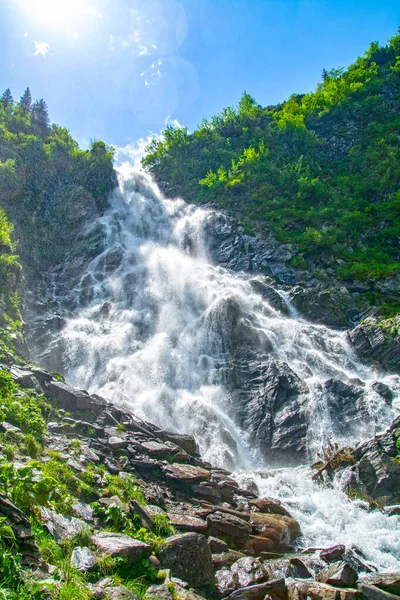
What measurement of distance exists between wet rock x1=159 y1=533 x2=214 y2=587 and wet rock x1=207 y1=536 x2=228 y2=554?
1222 mm

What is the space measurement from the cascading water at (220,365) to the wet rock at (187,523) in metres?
3.55

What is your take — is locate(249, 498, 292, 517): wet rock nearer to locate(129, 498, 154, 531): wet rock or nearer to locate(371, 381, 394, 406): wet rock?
locate(129, 498, 154, 531): wet rock

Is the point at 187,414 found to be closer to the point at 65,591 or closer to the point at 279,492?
the point at 279,492

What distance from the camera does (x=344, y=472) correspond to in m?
13.2

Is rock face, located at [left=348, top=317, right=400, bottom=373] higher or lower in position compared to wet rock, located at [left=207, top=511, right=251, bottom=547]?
higher

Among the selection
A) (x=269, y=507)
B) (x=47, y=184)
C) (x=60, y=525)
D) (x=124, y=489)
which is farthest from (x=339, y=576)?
(x=47, y=184)

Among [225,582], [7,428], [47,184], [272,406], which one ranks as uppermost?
[47,184]

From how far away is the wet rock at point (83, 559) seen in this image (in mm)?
4504

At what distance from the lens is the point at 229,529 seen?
8453mm

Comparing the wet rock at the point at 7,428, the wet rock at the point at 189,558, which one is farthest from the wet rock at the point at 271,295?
the wet rock at the point at 189,558

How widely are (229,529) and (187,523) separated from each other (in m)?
1.28

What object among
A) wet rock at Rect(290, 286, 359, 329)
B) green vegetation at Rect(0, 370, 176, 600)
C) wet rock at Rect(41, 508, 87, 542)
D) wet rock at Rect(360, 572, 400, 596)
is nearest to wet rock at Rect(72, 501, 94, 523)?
green vegetation at Rect(0, 370, 176, 600)

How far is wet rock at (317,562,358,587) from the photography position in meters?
6.72

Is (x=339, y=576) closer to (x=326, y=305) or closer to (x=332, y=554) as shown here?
(x=332, y=554)
